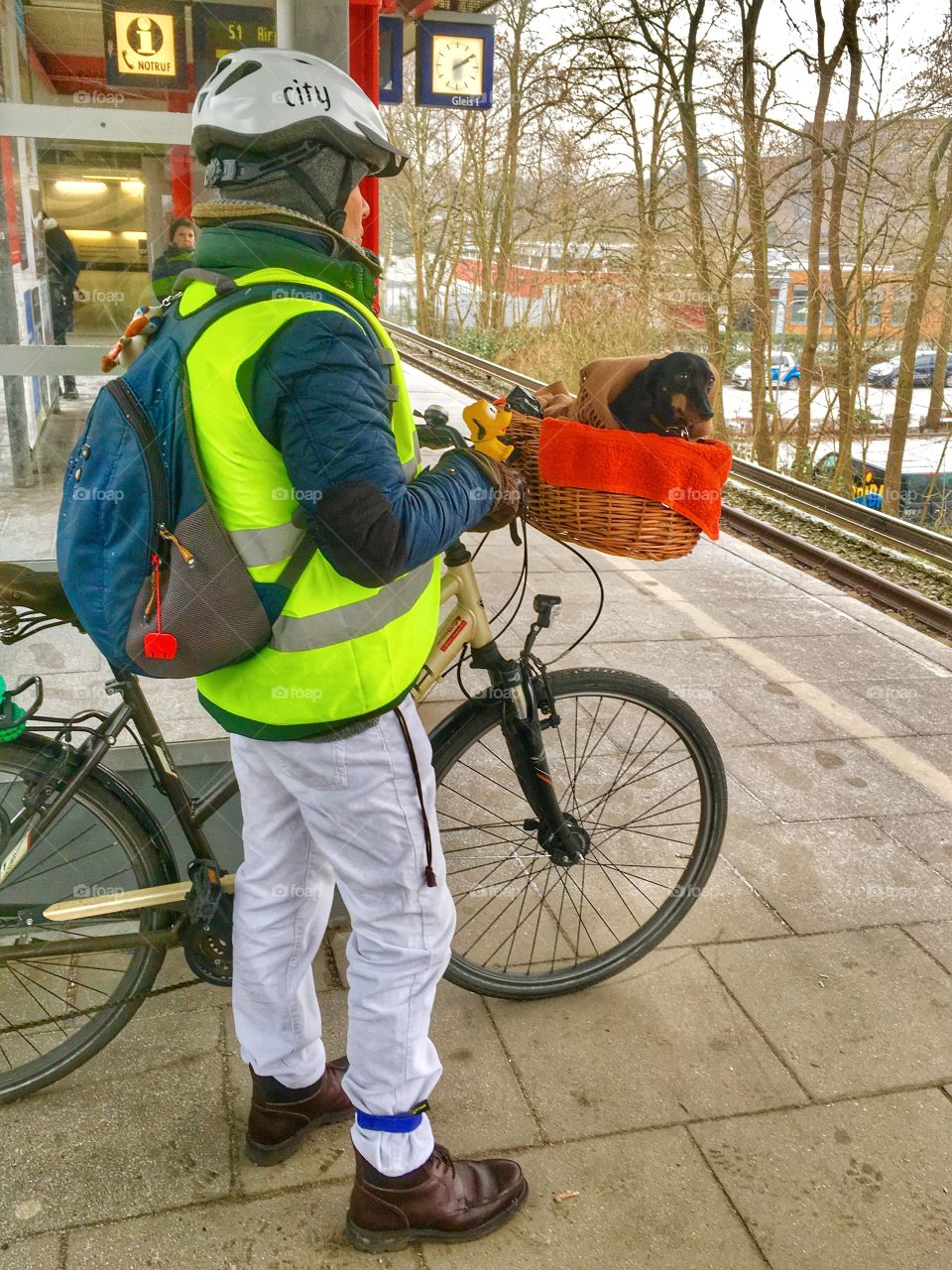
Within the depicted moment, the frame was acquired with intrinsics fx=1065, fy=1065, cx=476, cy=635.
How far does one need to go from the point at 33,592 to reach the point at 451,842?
1.54 m

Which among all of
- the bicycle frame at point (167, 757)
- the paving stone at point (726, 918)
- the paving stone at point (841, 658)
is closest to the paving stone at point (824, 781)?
the paving stone at point (726, 918)

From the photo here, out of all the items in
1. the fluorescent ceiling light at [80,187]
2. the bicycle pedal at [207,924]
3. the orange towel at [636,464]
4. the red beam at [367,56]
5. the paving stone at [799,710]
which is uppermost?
the red beam at [367,56]

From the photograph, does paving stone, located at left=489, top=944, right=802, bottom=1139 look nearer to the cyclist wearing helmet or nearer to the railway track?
the cyclist wearing helmet

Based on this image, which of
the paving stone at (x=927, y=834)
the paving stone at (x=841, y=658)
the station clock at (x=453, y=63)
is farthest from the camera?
the station clock at (x=453, y=63)

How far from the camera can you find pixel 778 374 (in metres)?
18.5

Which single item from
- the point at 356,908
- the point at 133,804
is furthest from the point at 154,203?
the point at 356,908

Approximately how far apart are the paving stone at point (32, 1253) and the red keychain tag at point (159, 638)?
1.24m

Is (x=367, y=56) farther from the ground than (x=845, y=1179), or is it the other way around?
(x=367, y=56)

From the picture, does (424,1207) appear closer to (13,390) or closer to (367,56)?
(13,390)

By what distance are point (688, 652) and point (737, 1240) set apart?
11.8ft

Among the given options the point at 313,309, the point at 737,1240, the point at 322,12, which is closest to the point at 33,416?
the point at 322,12

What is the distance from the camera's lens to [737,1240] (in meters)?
2.14

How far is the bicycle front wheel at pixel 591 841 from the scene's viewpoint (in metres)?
2.69

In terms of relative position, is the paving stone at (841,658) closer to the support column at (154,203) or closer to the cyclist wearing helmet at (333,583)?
the support column at (154,203)
